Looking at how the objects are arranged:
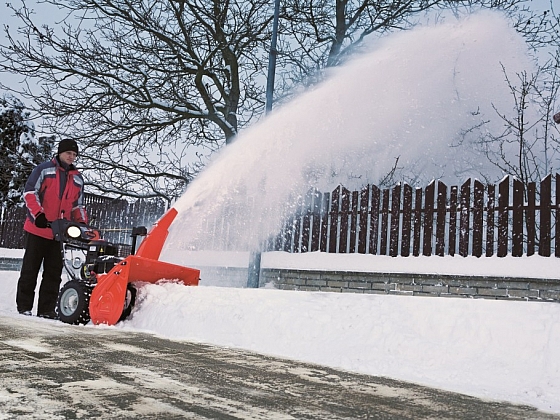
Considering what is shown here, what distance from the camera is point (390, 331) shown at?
14.1ft

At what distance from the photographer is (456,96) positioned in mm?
12648

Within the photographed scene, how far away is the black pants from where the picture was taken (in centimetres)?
651

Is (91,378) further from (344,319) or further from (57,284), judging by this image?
(57,284)

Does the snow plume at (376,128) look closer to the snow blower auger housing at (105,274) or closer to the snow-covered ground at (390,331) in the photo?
the snow blower auger housing at (105,274)

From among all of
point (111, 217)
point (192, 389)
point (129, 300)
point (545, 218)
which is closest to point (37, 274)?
point (129, 300)

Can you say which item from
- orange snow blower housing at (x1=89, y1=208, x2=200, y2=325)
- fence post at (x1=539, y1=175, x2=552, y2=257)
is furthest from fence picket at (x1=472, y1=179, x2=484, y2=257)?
orange snow blower housing at (x1=89, y1=208, x2=200, y2=325)

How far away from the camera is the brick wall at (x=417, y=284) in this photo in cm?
706

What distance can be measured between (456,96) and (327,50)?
319 centimetres

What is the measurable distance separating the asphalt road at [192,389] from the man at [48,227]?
8.55 ft

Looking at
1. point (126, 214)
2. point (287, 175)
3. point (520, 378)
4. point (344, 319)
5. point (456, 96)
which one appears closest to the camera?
point (520, 378)

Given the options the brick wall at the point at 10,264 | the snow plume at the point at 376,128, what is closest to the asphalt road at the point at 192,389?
the snow plume at the point at 376,128

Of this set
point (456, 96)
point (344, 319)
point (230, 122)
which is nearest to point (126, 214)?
point (230, 122)

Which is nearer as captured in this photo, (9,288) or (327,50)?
(9,288)

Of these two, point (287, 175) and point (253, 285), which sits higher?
point (287, 175)
